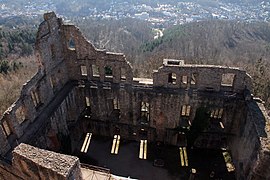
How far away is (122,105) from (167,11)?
155163 mm

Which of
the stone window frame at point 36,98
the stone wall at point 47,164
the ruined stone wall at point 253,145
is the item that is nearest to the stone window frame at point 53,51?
the stone window frame at point 36,98

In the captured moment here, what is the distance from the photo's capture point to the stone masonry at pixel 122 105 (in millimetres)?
18797

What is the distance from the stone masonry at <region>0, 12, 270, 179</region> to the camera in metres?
18.8

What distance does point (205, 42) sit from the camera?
263ft

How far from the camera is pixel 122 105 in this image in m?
24.5

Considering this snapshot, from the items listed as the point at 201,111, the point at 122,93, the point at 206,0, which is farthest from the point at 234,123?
the point at 206,0

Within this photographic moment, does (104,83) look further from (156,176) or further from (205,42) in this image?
(205,42)

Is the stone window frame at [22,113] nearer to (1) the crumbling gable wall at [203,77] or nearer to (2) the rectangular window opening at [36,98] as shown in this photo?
(2) the rectangular window opening at [36,98]

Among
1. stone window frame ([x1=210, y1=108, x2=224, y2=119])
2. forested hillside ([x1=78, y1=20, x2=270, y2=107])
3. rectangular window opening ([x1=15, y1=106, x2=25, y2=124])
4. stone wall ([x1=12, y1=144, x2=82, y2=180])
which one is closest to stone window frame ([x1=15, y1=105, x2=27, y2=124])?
rectangular window opening ([x1=15, y1=106, x2=25, y2=124])

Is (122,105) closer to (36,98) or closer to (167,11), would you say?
(36,98)

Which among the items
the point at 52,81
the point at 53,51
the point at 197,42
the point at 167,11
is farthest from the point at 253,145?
the point at 167,11

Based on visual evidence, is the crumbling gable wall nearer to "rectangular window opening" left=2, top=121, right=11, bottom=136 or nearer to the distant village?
"rectangular window opening" left=2, top=121, right=11, bottom=136

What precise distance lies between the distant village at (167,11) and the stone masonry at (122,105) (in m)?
116

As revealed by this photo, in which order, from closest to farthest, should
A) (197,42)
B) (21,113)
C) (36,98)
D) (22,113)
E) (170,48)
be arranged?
(36,98), (22,113), (21,113), (170,48), (197,42)
